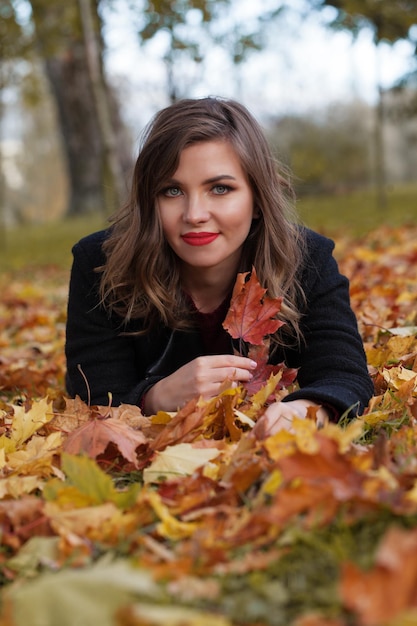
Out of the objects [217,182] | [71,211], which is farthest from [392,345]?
[71,211]

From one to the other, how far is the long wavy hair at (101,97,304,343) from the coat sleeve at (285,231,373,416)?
0.06 m

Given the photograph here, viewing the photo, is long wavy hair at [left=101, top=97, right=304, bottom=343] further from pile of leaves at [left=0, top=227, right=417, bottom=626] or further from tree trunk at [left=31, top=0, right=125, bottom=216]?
tree trunk at [left=31, top=0, right=125, bottom=216]

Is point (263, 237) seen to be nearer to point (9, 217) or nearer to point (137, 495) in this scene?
point (137, 495)

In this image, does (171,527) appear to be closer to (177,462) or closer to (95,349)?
(177,462)

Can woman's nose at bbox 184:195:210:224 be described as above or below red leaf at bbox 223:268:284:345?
above

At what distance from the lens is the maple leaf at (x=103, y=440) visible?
171 centimetres

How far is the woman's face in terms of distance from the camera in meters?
2.17

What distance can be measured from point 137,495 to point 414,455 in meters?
0.58

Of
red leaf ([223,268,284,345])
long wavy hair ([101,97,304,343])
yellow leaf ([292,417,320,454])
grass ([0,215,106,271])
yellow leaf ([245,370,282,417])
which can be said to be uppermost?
long wavy hair ([101,97,304,343])

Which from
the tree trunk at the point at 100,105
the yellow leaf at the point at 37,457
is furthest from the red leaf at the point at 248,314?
the tree trunk at the point at 100,105

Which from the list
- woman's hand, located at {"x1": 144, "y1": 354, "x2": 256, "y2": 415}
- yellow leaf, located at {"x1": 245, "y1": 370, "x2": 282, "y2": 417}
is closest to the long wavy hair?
woman's hand, located at {"x1": 144, "y1": 354, "x2": 256, "y2": 415}

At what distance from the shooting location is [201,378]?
6.91ft

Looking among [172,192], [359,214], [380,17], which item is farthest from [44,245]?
[172,192]

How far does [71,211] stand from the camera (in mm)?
17391
